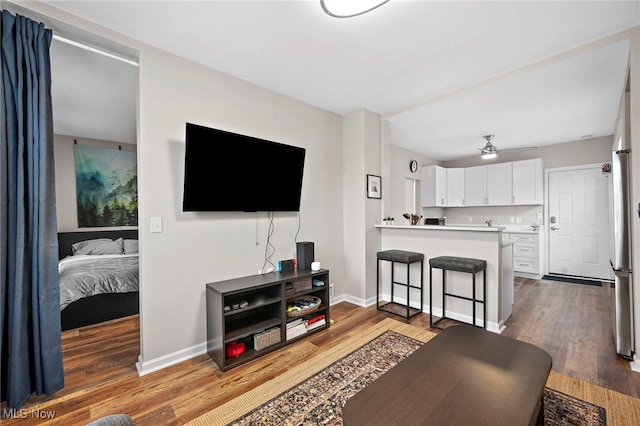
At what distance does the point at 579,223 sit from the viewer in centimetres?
504

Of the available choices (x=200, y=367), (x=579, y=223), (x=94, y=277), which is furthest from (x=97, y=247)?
(x=579, y=223)

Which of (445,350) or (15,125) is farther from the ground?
(15,125)

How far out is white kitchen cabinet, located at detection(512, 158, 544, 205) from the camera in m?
5.29

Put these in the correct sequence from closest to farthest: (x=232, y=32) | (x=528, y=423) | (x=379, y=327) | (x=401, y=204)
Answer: (x=528, y=423) < (x=232, y=32) < (x=379, y=327) < (x=401, y=204)

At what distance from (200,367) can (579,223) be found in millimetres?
6433

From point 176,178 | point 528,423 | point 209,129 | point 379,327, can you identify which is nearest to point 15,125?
point 176,178

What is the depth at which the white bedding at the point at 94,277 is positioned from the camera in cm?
304

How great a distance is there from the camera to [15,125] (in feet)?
5.71

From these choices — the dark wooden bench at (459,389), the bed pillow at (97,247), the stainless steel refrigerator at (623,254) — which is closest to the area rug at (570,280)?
the stainless steel refrigerator at (623,254)

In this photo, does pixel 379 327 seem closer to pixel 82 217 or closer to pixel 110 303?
pixel 110 303

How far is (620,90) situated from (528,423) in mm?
3803

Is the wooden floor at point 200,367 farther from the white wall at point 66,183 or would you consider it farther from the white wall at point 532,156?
the white wall at point 532,156

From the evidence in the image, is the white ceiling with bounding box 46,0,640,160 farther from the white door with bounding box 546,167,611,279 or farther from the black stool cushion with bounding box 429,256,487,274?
the black stool cushion with bounding box 429,256,487,274

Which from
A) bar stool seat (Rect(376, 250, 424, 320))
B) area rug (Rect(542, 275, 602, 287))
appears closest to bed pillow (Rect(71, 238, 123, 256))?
bar stool seat (Rect(376, 250, 424, 320))
